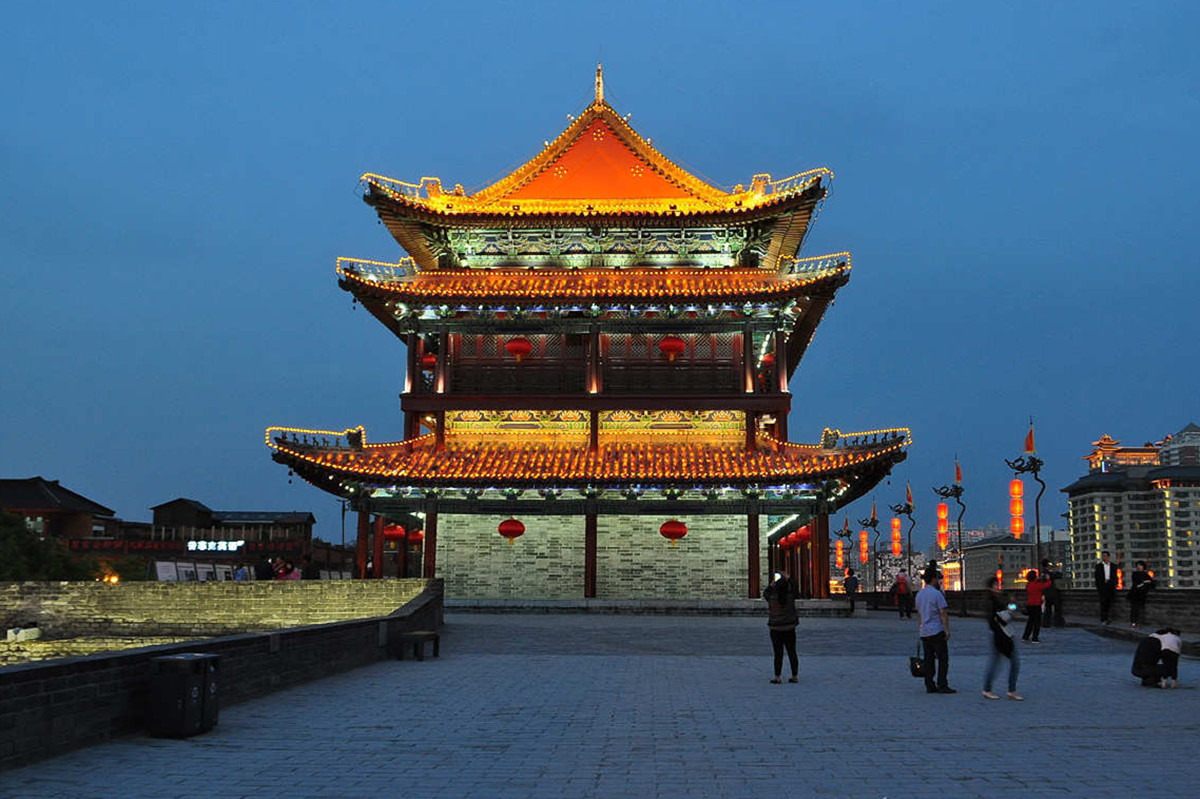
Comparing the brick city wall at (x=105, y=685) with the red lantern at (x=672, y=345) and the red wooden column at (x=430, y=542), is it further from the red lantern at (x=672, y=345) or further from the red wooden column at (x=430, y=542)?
the red lantern at (x=672, y=345)

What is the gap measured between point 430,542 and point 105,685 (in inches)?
932

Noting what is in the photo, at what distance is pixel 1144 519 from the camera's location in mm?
114750

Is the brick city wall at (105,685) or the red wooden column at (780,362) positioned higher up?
the red wooden column at (780,362)

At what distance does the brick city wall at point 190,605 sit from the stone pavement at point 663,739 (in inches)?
246

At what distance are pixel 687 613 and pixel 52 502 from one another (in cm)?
5379

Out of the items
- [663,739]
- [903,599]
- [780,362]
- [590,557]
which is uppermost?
[780,362]

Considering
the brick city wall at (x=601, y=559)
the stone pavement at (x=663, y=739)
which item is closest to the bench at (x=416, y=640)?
the stone pavement at (x=663, y=739)

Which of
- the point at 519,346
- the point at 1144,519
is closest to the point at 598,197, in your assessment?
the point at 519,346

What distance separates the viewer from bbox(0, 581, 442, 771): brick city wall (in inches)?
334

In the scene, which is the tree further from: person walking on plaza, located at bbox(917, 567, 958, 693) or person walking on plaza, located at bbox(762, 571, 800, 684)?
person walking on plaza, located at bbox(917, 567, 958, 693)

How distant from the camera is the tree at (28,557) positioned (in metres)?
36.6

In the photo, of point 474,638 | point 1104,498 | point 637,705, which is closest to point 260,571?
point 474,638

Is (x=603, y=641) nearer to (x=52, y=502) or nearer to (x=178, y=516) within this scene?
(x=52, y=502)

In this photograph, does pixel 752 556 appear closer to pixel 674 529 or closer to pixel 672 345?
pixel 674 529
